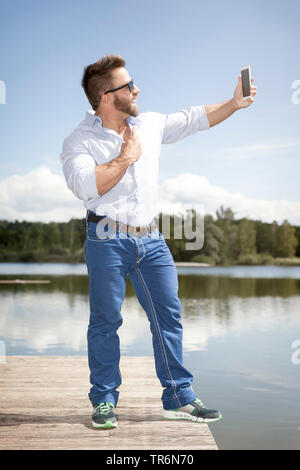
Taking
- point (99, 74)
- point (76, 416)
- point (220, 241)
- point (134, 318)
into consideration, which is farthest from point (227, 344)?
point (220, 241)

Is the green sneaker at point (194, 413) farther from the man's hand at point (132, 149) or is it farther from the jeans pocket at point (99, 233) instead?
the man's hand at point (132, 149)

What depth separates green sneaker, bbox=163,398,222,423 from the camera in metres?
2.42

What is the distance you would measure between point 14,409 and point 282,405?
3002 millimetres

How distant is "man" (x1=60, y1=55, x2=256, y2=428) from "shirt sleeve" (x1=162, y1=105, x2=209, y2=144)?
8cm

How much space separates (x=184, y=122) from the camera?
257cm

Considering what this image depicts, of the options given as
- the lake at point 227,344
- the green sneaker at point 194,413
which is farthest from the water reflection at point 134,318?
the green sneaker at point 194,413

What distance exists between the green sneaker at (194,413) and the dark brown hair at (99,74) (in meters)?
1.46

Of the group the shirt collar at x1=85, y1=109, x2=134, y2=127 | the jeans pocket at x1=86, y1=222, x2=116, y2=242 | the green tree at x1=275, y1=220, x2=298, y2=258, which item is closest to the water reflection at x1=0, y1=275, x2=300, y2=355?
the jeans pocket at x1=86, y1=222, x2=116, y2=242

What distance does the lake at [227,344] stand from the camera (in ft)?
14.1

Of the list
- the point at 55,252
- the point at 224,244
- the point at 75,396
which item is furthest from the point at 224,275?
the point at 75,396

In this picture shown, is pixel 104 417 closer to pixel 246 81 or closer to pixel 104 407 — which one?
pixel 104 407

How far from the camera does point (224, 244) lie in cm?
3091

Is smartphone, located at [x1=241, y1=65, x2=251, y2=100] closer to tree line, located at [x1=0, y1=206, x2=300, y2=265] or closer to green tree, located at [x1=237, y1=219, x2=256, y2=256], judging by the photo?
tree line, located at [x1=0, y1=206, x2=300, y2=265]

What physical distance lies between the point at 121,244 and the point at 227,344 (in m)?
6.85
